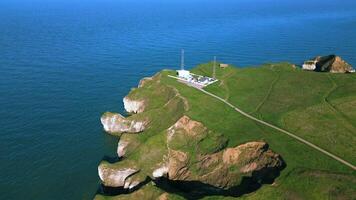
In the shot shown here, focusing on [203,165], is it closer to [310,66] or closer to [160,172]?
[160,172]

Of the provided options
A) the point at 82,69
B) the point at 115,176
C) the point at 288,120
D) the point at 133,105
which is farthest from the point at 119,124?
the point at 82,69

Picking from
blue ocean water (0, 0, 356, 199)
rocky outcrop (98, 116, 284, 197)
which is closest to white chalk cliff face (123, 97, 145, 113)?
blue ocean water (0, 0, 356, 199)

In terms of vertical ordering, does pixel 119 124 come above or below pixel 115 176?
above

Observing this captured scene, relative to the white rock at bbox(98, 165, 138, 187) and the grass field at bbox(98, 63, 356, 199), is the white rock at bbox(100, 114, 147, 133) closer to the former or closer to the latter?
the grass field at bbox(98, 63, 356, 199)

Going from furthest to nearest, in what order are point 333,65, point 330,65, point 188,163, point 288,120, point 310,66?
point 310,66
point 330,65
point 333,65
point 288,120
point 188,163

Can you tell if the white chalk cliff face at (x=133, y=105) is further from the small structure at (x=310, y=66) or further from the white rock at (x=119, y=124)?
the small structure at (x=310, y=66)

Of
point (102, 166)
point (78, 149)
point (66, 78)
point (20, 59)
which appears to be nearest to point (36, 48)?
point (20, 59)
